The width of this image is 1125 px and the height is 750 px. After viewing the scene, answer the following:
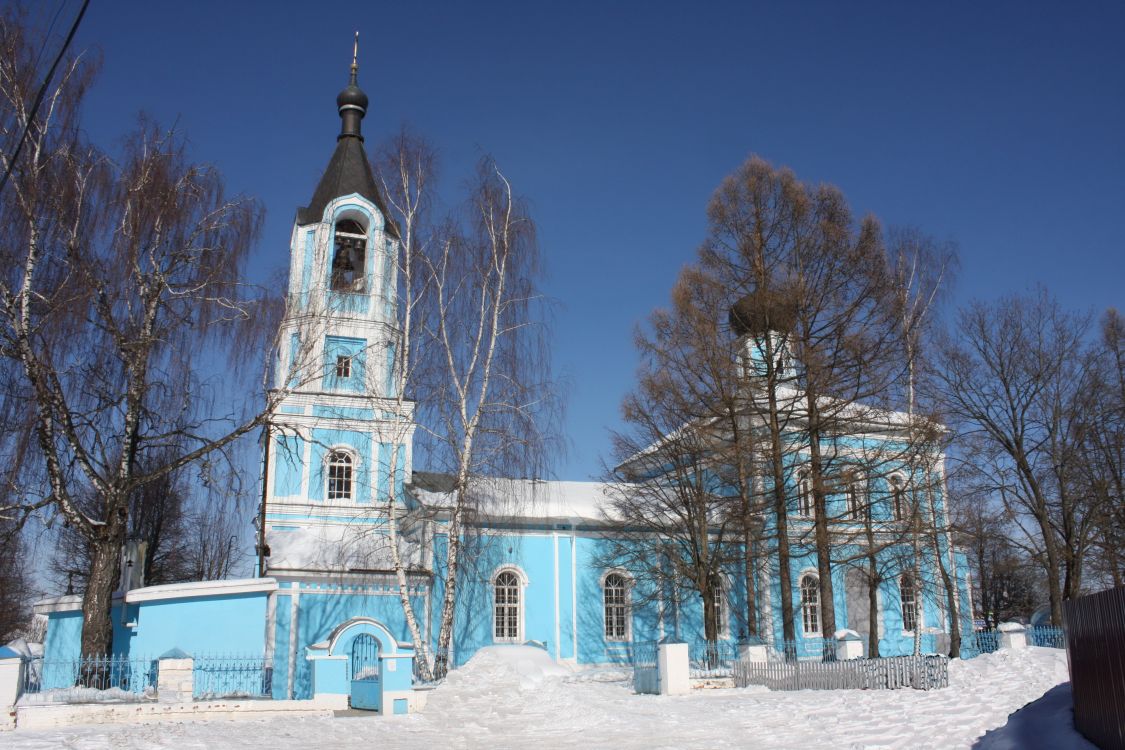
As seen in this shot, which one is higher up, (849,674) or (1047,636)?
(1047,636)

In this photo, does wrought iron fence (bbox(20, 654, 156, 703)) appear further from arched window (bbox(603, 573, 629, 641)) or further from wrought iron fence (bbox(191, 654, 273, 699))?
arched window (bbox(603, 573, 629, 641))

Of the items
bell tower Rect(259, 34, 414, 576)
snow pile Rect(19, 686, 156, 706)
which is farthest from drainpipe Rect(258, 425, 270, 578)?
snow pile Rect(19, 686, 156, 706)

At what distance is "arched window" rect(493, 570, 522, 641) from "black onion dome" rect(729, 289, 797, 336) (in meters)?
8.55

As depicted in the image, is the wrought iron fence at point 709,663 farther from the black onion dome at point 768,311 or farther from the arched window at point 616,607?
the black onion dome at point 768,311

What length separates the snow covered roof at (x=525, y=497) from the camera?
18.2m

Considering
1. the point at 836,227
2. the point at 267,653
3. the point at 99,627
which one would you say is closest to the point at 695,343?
the point at 836,227

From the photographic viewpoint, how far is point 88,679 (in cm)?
1315

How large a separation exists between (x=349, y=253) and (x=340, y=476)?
5.27 metres

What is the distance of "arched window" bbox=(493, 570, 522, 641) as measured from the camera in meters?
22.9

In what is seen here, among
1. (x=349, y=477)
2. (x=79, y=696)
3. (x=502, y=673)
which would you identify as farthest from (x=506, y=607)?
(x=79, y=696)

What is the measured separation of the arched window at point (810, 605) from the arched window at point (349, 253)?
1491 cm

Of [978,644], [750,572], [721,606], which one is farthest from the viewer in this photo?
[721,606]

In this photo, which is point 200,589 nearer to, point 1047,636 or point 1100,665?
point 1100,665

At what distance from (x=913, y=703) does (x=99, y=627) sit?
450 inches
